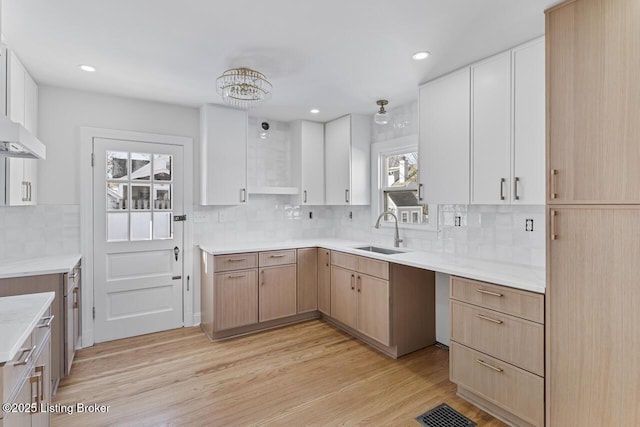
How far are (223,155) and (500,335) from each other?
2.99 meters

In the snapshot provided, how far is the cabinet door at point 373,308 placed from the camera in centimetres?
296

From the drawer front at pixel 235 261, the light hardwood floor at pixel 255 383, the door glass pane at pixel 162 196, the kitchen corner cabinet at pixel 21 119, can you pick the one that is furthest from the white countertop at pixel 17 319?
the door glass pane at pixel 162 196

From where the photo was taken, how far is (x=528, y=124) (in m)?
2.19

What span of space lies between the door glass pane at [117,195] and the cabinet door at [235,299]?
1178 mm

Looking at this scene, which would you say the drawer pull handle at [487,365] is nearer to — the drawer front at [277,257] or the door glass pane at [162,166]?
the drawer front at [277,257]

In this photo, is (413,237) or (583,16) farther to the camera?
(413,237)

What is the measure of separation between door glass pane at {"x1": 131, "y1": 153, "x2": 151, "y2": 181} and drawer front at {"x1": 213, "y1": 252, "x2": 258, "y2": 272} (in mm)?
1129

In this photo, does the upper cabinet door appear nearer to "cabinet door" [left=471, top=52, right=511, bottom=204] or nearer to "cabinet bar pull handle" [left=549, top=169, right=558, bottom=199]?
"cabinet bar pull handle" [left=549, top=169, right=558, bottom=199]

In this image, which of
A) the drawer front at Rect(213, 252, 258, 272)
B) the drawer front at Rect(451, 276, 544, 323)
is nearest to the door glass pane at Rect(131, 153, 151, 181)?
the drawer front at Rect(213, 252, 258, 272)

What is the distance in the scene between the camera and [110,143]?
330 centimetres

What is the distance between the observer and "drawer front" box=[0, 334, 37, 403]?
1060 millimetres

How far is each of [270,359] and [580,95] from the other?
2.85 meters

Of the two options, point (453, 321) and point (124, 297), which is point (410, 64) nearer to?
point (453, 321)

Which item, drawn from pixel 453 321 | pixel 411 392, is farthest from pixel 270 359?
pixel 453 321
